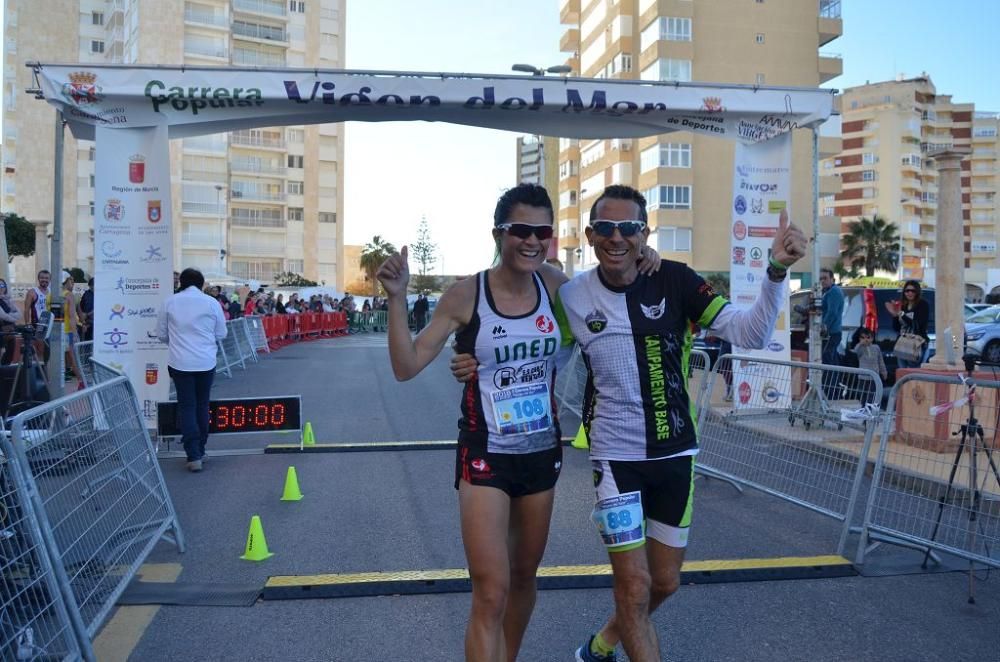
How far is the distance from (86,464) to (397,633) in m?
1.93

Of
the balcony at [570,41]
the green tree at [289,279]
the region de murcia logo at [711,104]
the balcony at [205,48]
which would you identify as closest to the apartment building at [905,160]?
the balcony at [570,41]

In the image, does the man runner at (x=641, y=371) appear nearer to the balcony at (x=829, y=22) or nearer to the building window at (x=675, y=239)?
the building window at (x=675, y=239)

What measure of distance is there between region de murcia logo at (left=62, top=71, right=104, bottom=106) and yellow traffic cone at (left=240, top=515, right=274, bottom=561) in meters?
6.20

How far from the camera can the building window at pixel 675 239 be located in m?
59.5

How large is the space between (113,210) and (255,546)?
232 inches

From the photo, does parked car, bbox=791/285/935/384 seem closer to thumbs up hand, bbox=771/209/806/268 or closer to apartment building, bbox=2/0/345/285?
thumbs up hand, bbox=771/209/806/268

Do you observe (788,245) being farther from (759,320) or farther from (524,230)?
(524,230)

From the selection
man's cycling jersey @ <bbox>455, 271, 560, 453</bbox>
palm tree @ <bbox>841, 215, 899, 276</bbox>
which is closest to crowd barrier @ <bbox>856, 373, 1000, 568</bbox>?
man's cycling jersey @ <bbox>455, 271, 560, 453</bbox>

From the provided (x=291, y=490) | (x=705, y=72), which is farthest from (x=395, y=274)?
(x=705, y=72)

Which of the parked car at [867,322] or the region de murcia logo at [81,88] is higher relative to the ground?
the region de murcia logo at [81,88]

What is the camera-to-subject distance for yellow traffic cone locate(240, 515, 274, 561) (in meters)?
5.96

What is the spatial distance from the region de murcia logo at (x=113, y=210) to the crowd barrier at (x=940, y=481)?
8.48 m

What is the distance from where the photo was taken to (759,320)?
3.67 meters

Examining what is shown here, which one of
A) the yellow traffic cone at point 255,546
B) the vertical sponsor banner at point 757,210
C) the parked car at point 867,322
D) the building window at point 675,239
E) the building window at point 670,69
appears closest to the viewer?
the yellow traffic cone at point 255,546
